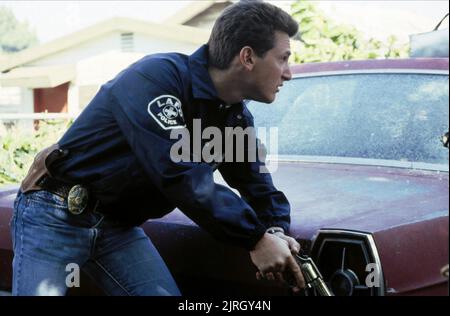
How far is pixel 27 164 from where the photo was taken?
8.17m

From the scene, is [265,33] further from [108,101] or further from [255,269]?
[255,269]

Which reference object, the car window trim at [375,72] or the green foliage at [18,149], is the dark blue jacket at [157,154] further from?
the green foliage at [18,149]

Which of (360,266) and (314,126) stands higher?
(314,126)

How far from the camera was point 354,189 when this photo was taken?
2.66 metres

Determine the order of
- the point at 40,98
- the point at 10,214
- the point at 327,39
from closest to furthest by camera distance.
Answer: the point at 10,214 < the point at 327,39 < the point at 40,98

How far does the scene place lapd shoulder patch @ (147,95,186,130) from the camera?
7.34ft

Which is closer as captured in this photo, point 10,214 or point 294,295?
point 294,295

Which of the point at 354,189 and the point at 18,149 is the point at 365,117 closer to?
the point at 354,189

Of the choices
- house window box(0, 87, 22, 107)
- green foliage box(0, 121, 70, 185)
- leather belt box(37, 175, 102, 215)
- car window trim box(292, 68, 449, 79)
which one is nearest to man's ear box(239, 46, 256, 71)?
leather belt box(37, 175, 102, 215)

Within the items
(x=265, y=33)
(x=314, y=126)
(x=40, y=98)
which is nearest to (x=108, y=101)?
(x=265, y=33)

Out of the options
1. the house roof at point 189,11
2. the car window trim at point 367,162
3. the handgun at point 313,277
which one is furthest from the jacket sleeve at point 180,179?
the house roof at point 189,11

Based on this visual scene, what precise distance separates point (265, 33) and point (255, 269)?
744 millimetres

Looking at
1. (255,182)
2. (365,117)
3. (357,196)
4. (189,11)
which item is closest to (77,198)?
(255,182)

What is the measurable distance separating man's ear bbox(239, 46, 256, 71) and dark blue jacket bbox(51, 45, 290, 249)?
127mm
